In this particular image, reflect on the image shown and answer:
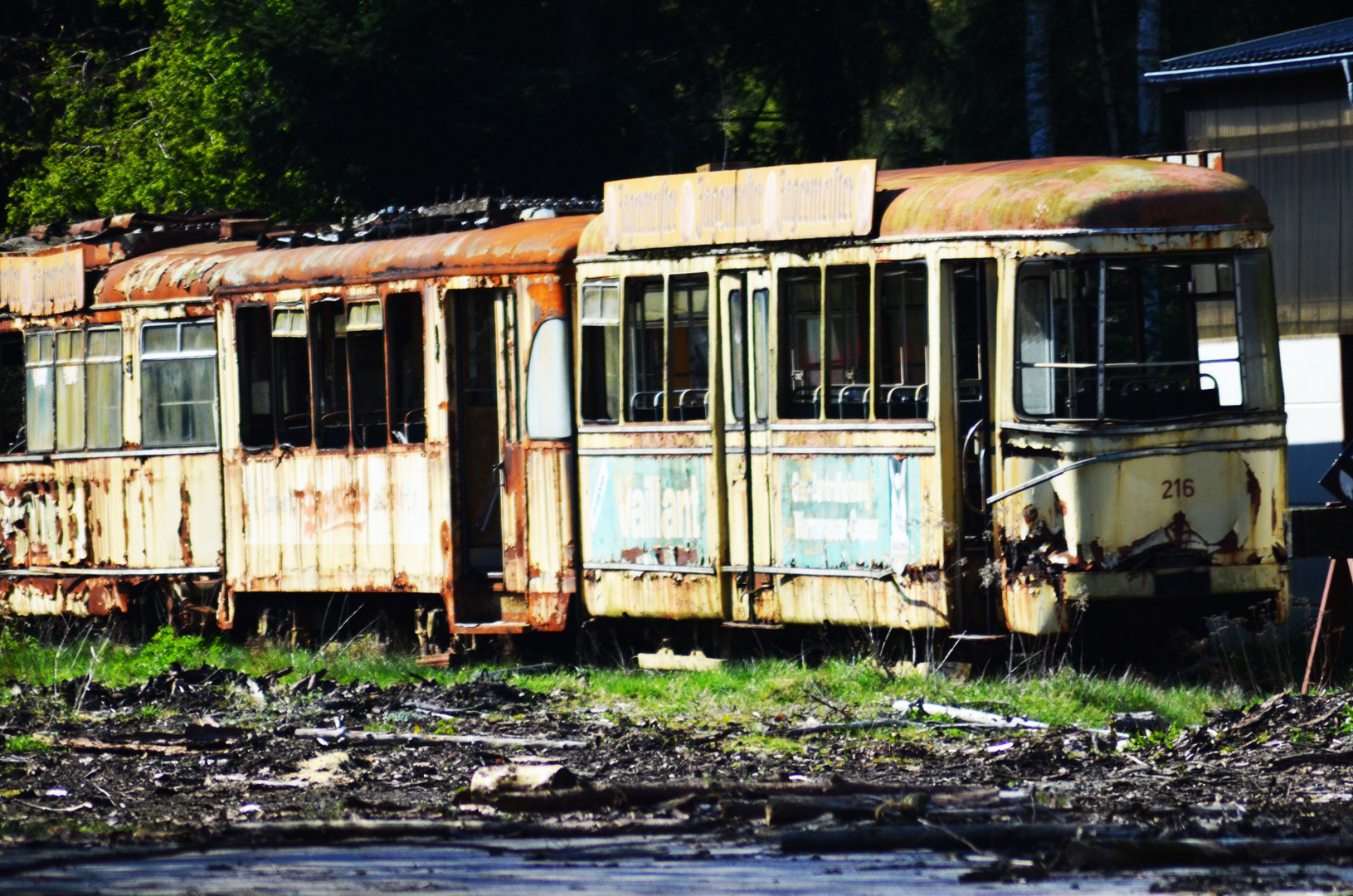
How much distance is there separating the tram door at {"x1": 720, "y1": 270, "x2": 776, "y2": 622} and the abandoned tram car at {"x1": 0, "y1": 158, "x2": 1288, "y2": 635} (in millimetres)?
26

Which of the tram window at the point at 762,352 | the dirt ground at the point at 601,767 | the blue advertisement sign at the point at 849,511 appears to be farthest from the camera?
the tram window at the point at 762,352

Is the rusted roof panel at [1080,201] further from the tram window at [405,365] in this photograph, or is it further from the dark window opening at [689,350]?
the tram window at [405,365]

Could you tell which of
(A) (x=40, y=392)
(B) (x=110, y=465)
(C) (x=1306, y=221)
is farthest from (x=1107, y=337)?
(A) (x=40, y=392)

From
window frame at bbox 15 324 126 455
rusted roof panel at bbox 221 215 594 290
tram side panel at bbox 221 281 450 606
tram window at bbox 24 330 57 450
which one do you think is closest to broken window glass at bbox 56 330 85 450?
window frame at bbox 15 324 126 455

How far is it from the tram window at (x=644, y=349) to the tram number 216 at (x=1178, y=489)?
337 centimetres

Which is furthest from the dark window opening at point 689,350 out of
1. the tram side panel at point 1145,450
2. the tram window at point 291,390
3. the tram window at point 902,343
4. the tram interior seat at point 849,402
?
the tram window at point 291,390

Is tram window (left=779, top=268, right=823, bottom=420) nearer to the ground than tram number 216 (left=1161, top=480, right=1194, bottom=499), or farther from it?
farther from it

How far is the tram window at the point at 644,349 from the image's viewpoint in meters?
13.3

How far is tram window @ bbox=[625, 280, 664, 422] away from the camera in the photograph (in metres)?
13.3

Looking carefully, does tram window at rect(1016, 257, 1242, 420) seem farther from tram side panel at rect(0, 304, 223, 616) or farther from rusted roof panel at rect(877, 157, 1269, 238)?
tram side panel at rect(0, 304, 223, 616)

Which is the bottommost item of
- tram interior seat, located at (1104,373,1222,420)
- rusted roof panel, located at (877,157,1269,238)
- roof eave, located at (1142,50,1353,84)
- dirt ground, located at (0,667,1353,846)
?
dirt ground, located at (0,667,1353,846)

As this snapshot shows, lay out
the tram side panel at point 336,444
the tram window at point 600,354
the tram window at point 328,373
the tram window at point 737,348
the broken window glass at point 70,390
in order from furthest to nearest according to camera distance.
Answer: the broken window glass at point 70,390
the tram window at point 328,373
the tram side panel at point 336,444
the tram window at point 600,354
the tram window at point 737,348

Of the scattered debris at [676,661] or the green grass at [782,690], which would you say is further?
the scattered debris at [676,661]

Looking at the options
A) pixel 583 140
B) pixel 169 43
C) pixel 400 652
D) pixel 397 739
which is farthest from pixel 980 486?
pixel 169 43
